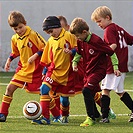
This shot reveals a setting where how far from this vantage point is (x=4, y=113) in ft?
26.5

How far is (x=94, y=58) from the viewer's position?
7.56 m

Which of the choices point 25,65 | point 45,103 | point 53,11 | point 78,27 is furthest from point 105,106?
point 53,11

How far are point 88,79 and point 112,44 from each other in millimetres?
570

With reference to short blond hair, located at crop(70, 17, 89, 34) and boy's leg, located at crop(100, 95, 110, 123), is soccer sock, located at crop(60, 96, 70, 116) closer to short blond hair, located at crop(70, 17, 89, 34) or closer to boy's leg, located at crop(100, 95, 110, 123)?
boy's leg, located at crop(100, 95, 110, 123)

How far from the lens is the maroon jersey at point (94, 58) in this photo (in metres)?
7.47

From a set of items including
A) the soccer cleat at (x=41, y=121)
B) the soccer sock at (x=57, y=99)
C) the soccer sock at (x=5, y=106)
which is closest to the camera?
the soccer cleat at (x=41, y=121)

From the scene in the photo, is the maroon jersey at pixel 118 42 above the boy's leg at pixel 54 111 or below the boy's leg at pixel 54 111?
above

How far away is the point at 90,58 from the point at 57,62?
1.67 feet

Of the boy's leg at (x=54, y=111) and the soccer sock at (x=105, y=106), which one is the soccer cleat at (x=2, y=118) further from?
the soccer sock at (x=105, y=106)

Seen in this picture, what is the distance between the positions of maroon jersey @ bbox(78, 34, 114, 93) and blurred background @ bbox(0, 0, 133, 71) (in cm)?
1097

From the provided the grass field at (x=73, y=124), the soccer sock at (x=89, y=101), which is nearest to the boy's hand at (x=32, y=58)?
the grass field at (x=73, y=124)

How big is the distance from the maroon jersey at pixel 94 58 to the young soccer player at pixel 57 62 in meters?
0.25

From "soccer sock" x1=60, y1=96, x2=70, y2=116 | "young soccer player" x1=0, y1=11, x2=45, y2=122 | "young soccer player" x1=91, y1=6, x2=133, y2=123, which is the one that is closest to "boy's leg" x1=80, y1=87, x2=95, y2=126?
"young soccer player" x1=91, y1=6, x2=133, y2=123

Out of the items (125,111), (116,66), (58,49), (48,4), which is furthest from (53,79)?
(48,4)
